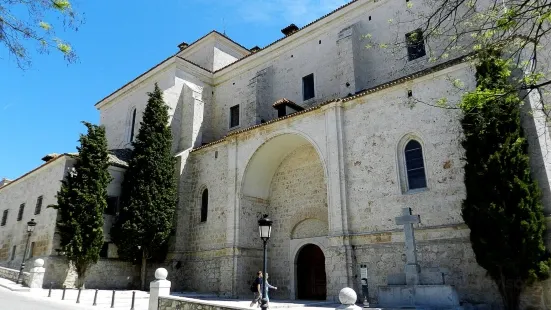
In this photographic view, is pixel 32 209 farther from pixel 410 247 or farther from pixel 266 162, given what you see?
pixel 410 247

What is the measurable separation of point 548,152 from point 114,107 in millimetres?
23558

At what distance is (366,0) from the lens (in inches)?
699

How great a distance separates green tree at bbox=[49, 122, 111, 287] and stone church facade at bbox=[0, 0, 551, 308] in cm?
356

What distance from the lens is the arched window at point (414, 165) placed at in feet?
40.4

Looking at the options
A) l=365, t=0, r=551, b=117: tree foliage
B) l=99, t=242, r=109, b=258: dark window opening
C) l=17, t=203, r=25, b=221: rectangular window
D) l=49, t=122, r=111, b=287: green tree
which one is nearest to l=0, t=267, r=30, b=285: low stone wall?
l=49, t=122, r=111, b=287: green tree

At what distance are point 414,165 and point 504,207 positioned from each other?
3.29 metres

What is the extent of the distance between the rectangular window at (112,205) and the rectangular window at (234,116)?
23.2 ft

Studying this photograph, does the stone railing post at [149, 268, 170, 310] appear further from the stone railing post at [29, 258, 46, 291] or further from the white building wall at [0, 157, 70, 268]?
the white building wall at [0, 157, 70, 268]

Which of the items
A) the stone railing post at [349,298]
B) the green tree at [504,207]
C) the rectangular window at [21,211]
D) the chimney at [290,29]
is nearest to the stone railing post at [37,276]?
the rectangular window at [21,211]

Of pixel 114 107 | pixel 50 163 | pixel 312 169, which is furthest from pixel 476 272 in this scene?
pixel 114 107

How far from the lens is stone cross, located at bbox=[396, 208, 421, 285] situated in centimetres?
1032

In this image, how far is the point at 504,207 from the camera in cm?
959

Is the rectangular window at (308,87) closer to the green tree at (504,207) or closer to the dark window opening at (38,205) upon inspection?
the green tree at (504,207)

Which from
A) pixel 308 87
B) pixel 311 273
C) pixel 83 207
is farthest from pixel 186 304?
pixel 308 87
